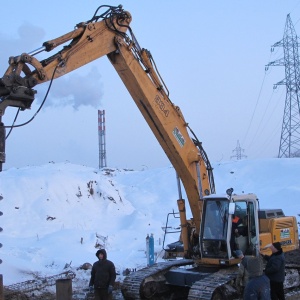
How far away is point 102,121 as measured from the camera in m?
40.8

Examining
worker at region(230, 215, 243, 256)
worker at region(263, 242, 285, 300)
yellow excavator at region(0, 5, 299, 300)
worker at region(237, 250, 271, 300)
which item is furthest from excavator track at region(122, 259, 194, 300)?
worker at region(237, 250, 271, 300)

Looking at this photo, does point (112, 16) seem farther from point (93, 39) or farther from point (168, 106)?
point (168, 106)

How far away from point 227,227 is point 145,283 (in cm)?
198

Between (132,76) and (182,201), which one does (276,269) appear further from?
(132,76)

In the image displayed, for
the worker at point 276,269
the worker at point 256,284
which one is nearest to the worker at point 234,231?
the worker at point 276,269

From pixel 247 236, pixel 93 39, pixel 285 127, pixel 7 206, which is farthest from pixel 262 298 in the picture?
pixel 285 127

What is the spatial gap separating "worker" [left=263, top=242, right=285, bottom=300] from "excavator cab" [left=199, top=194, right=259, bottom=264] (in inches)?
41.5

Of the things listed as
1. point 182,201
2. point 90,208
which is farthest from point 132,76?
point 90,208

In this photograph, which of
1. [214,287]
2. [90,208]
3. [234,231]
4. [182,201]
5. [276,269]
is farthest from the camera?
[90,208]

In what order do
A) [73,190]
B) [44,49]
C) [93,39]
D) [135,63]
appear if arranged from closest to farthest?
[44,49] < [93,39] < [135,63] < [73,190]

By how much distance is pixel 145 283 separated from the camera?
10.2 metres

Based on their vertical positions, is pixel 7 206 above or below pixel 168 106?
below

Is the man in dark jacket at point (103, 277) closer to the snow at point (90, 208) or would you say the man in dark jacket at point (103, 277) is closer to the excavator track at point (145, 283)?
the excavator track at point (145, 283)

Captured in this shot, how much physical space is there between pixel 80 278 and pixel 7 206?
12.0m
